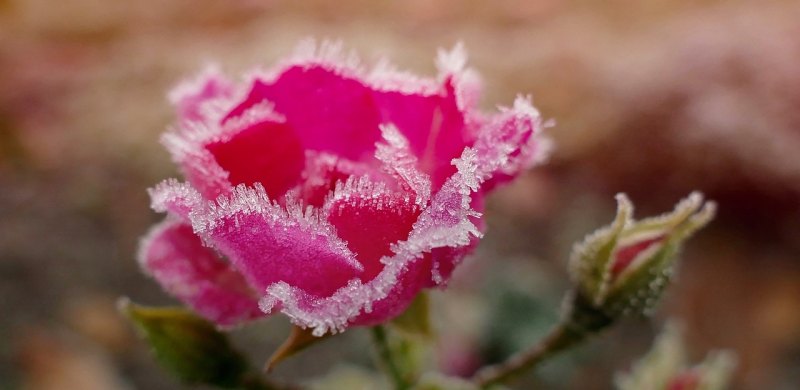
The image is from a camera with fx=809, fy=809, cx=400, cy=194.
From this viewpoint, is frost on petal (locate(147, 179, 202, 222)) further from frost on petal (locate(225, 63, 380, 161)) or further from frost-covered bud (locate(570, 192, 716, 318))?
frost-covered bud (locate(570, 192, 716, 318))

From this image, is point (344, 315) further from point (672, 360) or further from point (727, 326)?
point (727, 326)

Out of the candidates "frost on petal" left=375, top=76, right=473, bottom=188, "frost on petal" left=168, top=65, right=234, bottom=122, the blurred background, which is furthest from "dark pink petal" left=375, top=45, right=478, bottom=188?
the blurred background

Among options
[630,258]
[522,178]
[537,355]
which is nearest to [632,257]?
[630,258]

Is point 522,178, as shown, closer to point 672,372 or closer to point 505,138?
point 672,372

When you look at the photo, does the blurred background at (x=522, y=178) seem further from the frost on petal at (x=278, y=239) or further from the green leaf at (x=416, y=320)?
the frost on petal at (x=278, y=239)

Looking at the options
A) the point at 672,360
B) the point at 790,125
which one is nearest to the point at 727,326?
the point at 790,125

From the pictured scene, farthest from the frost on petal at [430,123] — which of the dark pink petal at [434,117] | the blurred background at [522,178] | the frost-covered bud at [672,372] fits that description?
the blurred background at [522,178]
